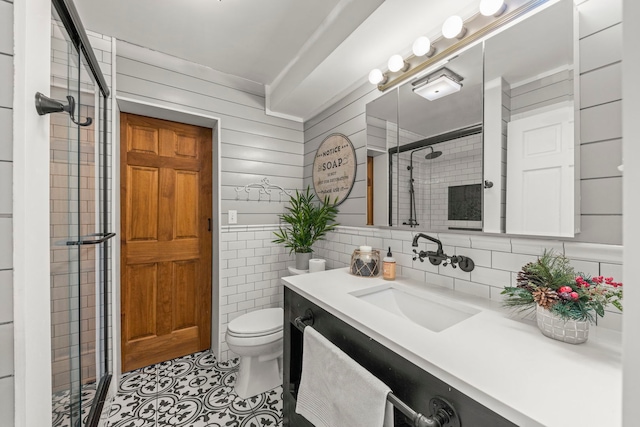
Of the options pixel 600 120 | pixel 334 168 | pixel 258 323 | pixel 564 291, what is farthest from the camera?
pixel 334 168

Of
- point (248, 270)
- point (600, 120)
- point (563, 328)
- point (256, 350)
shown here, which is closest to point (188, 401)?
point (256, 350)

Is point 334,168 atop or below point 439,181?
atop

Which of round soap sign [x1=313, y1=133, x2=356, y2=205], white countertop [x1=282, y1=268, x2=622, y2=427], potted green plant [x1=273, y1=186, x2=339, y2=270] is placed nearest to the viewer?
white countertop [x1=282, y1=268, x2=622, y2=427]

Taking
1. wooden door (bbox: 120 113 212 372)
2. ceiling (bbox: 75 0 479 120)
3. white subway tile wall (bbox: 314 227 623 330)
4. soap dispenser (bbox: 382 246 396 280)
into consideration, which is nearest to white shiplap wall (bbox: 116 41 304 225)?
ceiling (bbox: 75 0 479 120)

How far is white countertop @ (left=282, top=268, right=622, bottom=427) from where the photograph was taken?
0.52 metres

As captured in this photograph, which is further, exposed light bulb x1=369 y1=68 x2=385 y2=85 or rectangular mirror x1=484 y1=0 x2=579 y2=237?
→ exposed light bulb x1=369 y1=68 x2=385 y2=85

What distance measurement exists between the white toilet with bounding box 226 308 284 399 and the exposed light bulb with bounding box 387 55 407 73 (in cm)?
184

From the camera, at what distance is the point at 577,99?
0.94 m

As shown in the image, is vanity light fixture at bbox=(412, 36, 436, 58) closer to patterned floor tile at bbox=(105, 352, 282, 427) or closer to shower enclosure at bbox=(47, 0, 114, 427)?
Result: shower enclosure at bbox=(47, 0, 114, 427)

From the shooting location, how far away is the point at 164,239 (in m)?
2.23

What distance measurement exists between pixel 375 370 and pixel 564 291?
0.63m

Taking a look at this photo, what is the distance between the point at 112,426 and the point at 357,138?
243 cm

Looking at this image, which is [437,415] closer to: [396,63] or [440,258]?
[440,258]

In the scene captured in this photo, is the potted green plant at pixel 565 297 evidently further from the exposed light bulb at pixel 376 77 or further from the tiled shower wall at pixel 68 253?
the tiled shower wall at pixel 68 253
